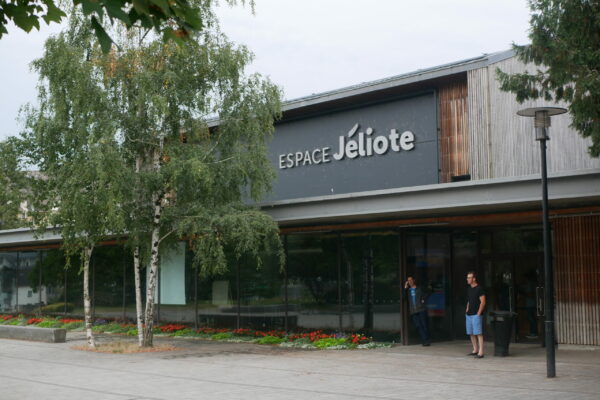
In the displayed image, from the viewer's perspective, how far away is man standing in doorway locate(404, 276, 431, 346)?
61.5 ft

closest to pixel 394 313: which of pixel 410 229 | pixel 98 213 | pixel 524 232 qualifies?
pixel 410 229

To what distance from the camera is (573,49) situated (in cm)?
1278

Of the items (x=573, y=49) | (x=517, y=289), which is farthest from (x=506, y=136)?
(x=573, y=49)

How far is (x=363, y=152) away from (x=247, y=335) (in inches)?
253

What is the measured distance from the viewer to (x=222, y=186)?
18828mm

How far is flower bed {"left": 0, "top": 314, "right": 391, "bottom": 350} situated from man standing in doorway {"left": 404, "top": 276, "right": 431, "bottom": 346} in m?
0.90

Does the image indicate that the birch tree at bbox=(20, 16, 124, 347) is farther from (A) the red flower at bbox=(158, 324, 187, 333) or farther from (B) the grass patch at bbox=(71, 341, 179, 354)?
(A) the red flower at bbox=(158, 324, 187, 333)

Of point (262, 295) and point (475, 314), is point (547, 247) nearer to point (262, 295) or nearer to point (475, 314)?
point (475, 314)

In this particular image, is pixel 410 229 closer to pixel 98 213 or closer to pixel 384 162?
pixel 384 162

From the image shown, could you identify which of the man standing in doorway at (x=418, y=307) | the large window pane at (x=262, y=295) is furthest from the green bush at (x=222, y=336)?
the man standing in doorway at (x=418, y=307)

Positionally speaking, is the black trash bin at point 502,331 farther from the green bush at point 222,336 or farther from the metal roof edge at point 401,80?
the green bush at point 222,336

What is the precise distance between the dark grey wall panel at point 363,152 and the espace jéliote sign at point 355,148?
0.03 m

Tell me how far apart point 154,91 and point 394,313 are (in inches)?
322

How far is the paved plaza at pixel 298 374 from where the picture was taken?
456 inches
